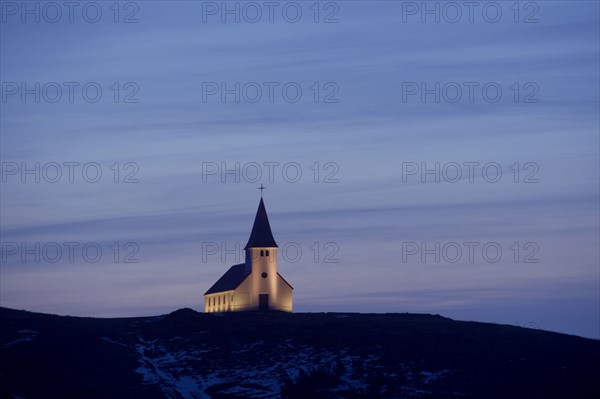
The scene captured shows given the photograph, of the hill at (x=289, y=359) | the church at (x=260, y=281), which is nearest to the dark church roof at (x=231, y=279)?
the church at (x=260, y=281)

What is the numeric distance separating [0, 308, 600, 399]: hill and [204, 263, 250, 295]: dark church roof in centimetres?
2537

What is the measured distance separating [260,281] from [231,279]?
23.2ft

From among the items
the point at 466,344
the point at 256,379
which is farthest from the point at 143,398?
the point at 466,344

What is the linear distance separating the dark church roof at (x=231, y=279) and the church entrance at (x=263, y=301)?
3.32 metres

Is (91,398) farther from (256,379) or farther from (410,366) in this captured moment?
(410,366)

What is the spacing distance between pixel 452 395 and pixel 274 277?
57.4 m

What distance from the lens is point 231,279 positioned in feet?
471

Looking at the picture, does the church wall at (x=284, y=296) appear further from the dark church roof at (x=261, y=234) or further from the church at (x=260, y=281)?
the dark church roof at (x=261, y=234)

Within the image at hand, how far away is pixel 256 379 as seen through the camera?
89.3m

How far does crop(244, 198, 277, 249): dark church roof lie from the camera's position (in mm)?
139250

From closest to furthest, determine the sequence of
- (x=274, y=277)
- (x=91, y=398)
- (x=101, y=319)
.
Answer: (x=91, y=398) → (x=101, y=319) → (x=274, y=277)

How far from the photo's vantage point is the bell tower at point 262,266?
452 feet

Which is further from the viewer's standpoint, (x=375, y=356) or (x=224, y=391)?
(x=375, y=356)

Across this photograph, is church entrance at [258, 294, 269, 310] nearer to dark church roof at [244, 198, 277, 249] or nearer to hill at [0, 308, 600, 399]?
dark church roof at [244, 198, 277, 249]
